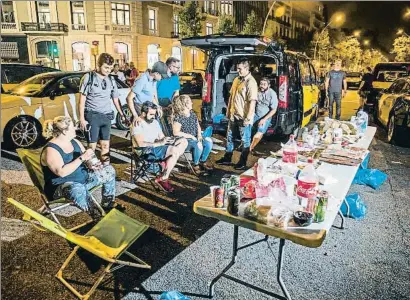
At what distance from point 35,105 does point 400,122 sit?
7.82 metres

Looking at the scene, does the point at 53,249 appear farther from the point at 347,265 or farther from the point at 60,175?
the point at 347,265

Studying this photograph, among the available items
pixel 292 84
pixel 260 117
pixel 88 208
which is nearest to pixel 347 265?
pixel 88 208

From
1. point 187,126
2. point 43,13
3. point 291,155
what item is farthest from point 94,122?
point 43,13

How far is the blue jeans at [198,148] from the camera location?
208 inches

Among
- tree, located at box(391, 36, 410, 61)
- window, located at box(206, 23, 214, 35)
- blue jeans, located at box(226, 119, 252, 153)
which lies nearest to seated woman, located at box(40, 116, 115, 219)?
blue jeans, located at box(226, 119, 252, 153)

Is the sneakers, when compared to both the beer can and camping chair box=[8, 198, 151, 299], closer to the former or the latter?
camping chair box=[8, 198, 151, 299]

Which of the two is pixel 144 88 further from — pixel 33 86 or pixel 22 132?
pixel 33 86

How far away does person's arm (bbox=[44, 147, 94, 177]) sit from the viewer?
3.31m

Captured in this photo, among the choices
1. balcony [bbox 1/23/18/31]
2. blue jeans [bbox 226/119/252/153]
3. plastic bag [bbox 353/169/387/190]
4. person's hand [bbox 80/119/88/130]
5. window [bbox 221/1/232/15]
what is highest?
window [bbox 221/1/232/15]

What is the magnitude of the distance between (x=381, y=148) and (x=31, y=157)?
6978mm

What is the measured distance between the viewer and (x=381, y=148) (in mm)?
7422

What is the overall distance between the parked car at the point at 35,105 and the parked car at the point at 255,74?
9.66 ft

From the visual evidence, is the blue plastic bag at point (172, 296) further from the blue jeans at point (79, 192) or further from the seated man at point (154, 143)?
the seated man at point (154, 143)

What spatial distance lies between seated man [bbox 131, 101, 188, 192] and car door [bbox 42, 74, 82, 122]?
319cm
